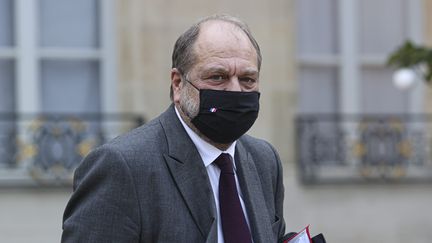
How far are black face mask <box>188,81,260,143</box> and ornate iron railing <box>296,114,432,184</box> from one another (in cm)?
849

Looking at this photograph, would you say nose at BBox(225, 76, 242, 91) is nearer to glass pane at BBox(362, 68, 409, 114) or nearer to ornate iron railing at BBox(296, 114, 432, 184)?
ornate iron railing at BBox(296, 114, 432, 184)

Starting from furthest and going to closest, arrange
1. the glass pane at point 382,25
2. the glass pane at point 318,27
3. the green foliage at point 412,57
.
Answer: the glass pane at point 382,25, the glass pane at point 318,27, the green foliage at point 412,57

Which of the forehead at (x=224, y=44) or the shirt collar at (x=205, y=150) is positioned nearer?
the forehead at (x=224, y=44)

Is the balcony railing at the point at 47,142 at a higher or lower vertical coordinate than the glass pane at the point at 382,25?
lower

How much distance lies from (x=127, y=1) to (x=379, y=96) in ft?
11.3

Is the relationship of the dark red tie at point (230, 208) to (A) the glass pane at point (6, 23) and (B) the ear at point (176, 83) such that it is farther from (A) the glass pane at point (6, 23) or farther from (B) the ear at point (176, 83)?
(A) the glass pane at point (6, 23)

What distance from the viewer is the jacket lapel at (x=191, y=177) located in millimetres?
3223

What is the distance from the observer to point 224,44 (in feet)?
10.6

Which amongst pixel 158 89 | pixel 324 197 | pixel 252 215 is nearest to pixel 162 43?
pixel 158 89

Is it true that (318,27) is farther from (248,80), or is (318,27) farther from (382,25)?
(248,80)

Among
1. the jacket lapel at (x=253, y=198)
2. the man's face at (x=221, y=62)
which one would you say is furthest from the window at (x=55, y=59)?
the man's face at (x=221, y=62)

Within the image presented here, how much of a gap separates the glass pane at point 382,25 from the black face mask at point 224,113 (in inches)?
371

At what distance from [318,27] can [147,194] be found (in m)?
9.41

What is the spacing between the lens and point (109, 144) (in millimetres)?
3188
